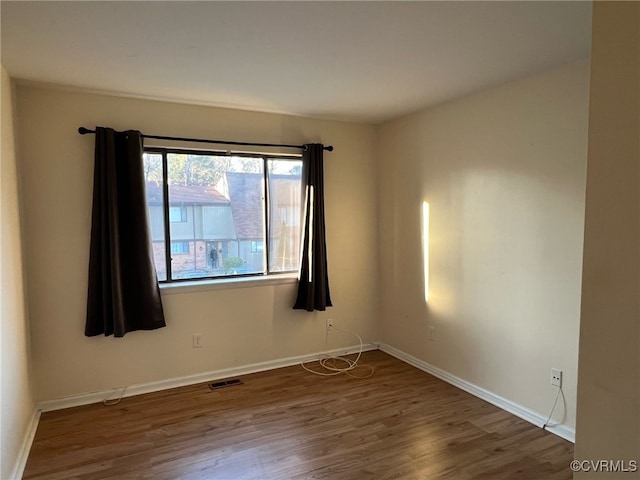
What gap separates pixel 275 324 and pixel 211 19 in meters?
2.61

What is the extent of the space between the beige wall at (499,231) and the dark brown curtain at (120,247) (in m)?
2.29

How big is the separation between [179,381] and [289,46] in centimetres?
272

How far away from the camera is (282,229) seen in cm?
379

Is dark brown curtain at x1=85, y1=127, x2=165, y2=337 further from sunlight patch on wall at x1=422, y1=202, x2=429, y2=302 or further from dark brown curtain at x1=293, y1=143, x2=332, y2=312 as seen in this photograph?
sunlight patch on wall at x1=422, y1=202, x2=429, y2=302

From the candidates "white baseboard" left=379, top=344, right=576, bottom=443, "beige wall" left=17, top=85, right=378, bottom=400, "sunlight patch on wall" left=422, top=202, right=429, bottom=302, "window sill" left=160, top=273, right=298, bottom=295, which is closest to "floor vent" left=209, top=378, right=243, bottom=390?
"beige wall" left=17, top=85, right=378, bottom=400

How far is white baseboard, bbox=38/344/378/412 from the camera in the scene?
9.80 ft

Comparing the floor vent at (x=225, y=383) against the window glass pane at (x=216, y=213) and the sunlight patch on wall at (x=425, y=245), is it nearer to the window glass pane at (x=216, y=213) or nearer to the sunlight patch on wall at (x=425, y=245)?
the window glass pane at (x=216, y=213)

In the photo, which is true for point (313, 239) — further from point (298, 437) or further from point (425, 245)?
point (298, 437)

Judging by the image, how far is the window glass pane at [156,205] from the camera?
10.7 feet

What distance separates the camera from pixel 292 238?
384cm

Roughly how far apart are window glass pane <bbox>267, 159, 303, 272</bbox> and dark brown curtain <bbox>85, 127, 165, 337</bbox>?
111 cm

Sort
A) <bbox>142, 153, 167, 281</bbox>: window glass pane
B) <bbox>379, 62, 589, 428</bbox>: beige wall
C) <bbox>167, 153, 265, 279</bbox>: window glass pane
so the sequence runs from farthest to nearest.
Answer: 1. <bbox>167, 153, 265, 279</bbox>: window glass pane
2. <bbox>142, 153, 167, 281</bbox>: window glass pane
3. <bbox>379, 62, 589, 428</bbox>: beige wall

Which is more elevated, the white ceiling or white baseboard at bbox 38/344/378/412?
the white ceiling

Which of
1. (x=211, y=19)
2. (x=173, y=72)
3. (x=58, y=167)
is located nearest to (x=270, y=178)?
(x=173, y=72)
